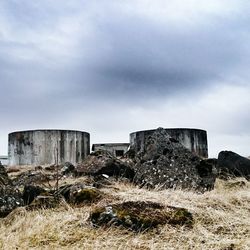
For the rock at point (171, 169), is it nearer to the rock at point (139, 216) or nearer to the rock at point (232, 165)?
the rock at point (139, 216)

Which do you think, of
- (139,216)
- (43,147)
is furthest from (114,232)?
(43,147)

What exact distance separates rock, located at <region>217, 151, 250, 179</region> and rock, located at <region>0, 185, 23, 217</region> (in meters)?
5.93

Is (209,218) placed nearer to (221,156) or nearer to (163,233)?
(163,233)

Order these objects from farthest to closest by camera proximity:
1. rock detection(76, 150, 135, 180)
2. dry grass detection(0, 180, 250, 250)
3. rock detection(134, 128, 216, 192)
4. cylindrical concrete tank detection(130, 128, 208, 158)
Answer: cylindrical concrete tank detection(130, 128, 208, 158)
rock detection(76, 150, 135, 180)
rock detection(134, 128, 216, 192)
dry grass detection(0, 180, 250, 250)

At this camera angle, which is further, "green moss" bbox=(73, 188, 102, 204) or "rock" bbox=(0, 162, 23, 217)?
"green moss" bbox=(73, 188, 102, 204)

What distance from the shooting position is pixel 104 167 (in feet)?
29.2

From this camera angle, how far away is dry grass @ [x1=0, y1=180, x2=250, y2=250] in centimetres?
378

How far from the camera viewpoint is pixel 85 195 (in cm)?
556

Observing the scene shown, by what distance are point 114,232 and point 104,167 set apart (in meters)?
4.86

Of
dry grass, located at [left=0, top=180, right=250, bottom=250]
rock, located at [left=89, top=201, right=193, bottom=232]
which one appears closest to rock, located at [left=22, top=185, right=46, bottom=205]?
dry grass, located at [left=0, top=180, right=250, bottom=250]

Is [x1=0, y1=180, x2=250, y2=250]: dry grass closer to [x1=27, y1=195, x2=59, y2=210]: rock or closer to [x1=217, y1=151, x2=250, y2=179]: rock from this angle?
[x1=27, y1=195, x2=59, y2=210]: rock

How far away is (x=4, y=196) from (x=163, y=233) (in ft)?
7.28

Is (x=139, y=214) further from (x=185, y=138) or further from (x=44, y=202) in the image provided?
(x=185, y=138)

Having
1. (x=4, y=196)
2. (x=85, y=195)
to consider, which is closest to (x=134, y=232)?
(x=85, y=195)
